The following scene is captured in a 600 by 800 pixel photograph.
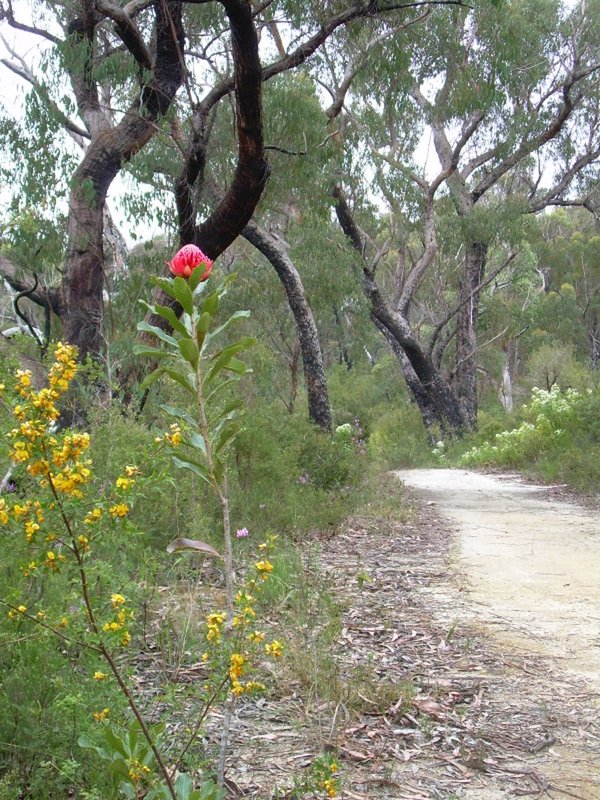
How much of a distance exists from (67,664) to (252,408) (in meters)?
5.58

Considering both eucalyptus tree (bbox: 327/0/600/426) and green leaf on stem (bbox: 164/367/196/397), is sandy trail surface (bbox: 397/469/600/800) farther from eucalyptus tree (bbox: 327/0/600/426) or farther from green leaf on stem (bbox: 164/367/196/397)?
eucalyptus tree (bbox: 327/0/600/426)

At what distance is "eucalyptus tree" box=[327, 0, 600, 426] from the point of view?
579 inches

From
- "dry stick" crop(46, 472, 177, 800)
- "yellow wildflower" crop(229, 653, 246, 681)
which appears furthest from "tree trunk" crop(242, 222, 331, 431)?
"dry stick" crop(46, 472, 177, 800)

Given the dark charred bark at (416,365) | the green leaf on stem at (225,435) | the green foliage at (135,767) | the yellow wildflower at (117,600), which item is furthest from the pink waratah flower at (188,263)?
the dark charred bark at (416,365)

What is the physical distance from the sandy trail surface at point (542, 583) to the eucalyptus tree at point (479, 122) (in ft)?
22.9

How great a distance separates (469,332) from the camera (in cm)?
2030

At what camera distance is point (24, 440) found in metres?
1.74

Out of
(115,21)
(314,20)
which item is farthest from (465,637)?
(314,20)

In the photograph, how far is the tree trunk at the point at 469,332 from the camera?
20062 millimetres

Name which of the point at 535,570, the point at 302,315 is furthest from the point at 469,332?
the point at 535,570

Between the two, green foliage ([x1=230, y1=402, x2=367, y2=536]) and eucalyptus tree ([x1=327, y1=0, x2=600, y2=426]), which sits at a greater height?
eucalyptus tree ([x1=327, y1=0, x2=600, y2=426])

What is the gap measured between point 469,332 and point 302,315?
8.76m

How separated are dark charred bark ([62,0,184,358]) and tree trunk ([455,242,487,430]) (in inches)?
491

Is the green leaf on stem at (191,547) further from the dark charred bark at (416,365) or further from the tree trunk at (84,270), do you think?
the dark charred bark at (416,365)
